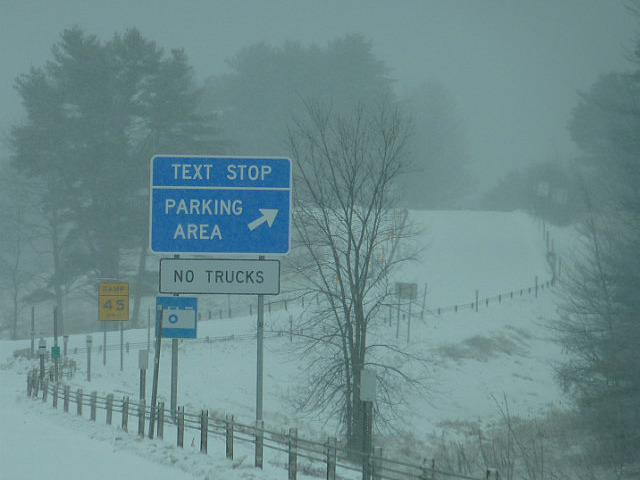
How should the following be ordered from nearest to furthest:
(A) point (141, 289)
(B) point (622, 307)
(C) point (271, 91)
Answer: (B) point (622, 307) → (A) point (141, 289) → (C) point (271, 91)

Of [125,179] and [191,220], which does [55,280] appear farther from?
[191,220]

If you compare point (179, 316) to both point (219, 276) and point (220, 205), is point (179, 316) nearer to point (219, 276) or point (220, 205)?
point (219, 276)

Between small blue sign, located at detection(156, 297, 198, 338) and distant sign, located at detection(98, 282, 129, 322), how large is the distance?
13.7 metres

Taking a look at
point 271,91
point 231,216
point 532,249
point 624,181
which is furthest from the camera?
point 271,91

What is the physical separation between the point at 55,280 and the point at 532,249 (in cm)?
3726

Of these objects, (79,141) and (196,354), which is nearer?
(196,354)

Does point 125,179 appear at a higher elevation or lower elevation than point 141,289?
higher

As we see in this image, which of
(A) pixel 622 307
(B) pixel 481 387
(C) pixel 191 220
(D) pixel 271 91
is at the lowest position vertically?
(B) pixel 481 387

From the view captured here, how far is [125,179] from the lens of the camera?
166 ft

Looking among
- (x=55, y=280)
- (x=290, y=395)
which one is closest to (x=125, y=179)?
(x=55, y=280)

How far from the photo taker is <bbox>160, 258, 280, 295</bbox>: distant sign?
16.3 metres

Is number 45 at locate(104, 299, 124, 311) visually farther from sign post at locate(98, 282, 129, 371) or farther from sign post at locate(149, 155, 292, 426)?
sign post at locate(149, 155, 292, 426)

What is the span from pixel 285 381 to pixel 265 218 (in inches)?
750

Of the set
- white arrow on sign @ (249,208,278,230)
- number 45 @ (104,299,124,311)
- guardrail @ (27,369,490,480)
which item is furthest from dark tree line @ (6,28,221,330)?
white arrow on sign @ (249,208,278,230)
